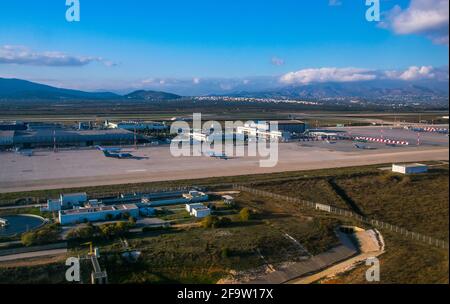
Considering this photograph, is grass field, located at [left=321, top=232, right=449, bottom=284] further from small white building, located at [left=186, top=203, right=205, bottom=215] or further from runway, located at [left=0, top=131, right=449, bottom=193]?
runway, located at [left=0, top=131, right=449, bottom=193]

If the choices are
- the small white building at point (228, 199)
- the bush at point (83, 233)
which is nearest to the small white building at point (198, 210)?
the small white building at point (228, 199)

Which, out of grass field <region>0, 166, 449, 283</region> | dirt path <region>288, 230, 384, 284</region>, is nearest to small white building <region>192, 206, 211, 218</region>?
grass field <region>0, 166, 449, 283</region>

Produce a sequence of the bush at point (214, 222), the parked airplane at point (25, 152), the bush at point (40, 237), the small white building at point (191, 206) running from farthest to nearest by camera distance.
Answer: the parked airplane at point (25, 152) < the small white building at point (191, 206) < the bush at point (214, 222) < the bush at point (40, 237)

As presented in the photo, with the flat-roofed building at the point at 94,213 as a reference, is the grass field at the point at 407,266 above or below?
above

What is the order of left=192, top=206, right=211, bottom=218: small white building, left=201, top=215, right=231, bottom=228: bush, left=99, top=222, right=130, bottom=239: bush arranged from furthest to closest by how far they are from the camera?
1. left=192, top=206, right=211, bottom=218: small white building
2. left=201, top=215, right=231, bottom=228: bush
3. left=99, top=222, right=130, bottom=239: bush

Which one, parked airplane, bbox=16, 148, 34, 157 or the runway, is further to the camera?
parked airplane, bbox=16, 148, 34, 157

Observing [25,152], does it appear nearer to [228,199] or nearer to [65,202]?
[65,202]

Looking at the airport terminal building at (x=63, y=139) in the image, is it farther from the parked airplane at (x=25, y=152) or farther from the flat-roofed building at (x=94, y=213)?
the flat-roofed building at (x=94, y=213)

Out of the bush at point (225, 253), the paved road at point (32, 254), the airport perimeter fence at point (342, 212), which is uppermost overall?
the airport perimeter fence at point (342, 212)

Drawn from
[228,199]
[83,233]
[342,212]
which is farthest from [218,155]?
[83,233]
